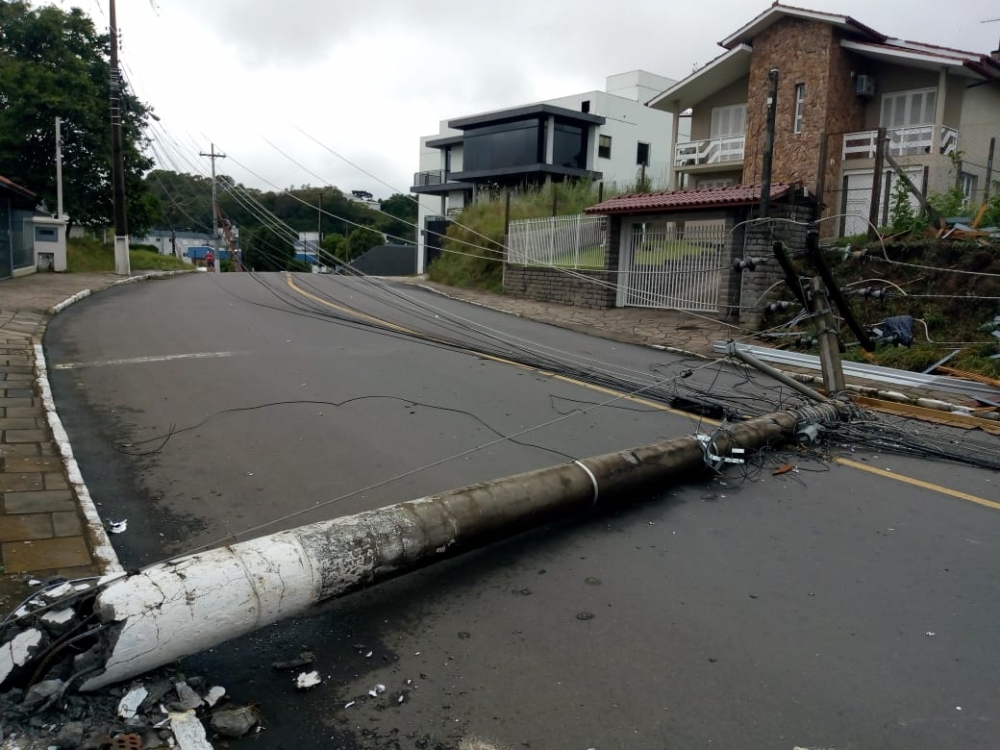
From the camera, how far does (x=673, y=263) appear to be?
18.7 metres

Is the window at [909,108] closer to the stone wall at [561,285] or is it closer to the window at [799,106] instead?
the window at [799,106]

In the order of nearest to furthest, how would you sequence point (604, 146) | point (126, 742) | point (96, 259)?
point (126, 742) → point (96, 259) → point (604, 146)

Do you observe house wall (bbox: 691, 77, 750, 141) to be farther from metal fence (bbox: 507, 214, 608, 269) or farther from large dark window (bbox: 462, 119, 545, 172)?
large dark window (bbox: 462, 119, 545, 172)

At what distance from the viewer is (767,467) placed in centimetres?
659

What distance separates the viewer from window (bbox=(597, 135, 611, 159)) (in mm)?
47781

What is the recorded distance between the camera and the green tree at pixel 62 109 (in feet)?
96.6

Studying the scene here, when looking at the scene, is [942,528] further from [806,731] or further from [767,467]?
[806,731]

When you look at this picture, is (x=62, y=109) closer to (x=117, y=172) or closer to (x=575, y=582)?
(x=117, y=172)

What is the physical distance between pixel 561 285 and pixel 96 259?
2107cm

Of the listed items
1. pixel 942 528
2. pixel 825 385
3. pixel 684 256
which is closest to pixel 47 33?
pixel 684 256

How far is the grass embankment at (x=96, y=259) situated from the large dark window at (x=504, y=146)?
60.8 ft

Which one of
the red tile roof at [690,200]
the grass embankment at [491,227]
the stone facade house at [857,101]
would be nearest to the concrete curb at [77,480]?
the red tile roof at [690,200]

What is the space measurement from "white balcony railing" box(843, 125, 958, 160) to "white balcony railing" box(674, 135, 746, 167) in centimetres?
425

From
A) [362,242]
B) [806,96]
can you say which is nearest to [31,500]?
[806,96]
